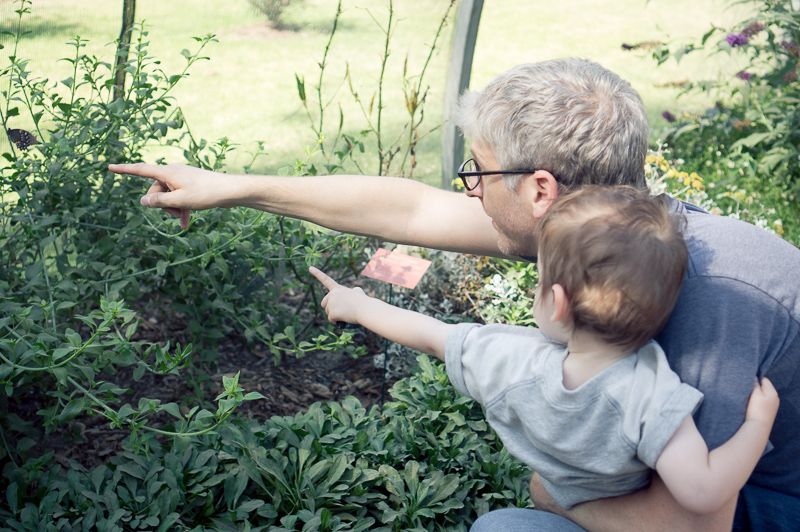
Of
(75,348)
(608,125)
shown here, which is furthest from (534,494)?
(75,348)

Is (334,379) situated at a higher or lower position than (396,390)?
lower

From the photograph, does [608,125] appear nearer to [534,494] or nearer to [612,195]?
[612,195]

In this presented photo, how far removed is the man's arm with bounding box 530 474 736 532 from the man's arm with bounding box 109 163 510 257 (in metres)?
0.88

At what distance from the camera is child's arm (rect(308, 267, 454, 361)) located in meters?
1.51

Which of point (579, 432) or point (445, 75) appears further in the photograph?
point (445, 75)

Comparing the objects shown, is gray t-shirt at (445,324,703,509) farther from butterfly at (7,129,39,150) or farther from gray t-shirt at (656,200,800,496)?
butterfly at (7,129,39,150)

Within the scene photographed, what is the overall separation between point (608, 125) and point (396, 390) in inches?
52.1

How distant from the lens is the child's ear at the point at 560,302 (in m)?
1.23

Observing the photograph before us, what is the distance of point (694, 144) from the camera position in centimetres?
568

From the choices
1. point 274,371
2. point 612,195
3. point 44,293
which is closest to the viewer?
point 612,195

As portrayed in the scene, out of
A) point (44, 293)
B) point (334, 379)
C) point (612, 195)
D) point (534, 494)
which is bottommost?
point (334, 379)

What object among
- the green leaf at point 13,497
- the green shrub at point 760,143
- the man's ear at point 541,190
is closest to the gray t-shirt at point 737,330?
the man's ear at point 541,190

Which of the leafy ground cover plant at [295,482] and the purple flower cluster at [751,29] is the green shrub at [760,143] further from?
the leafy ground cover plant at [295,482]

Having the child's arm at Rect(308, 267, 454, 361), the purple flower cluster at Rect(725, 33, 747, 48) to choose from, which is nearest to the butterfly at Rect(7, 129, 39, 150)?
the child's arm at Rect(308, 267, 454, 361)
